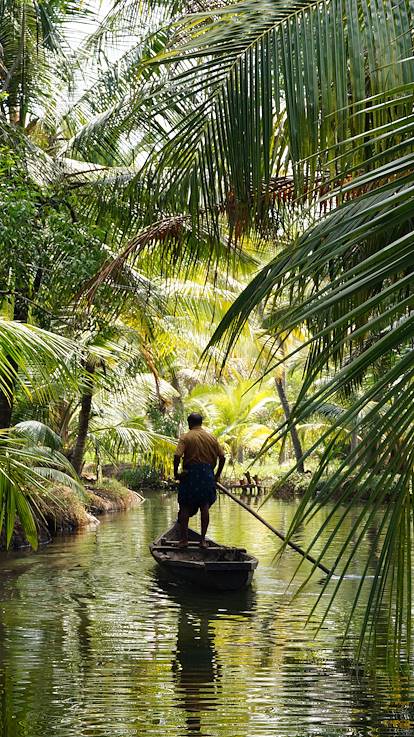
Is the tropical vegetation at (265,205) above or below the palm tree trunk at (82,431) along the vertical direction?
above

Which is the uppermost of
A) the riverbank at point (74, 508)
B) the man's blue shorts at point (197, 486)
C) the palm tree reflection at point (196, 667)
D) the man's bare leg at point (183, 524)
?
the man's blue shorts at point (197, 486)

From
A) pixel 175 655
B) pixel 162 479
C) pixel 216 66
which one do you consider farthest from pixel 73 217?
pixel 162 479

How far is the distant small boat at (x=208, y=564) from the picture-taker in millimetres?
10500

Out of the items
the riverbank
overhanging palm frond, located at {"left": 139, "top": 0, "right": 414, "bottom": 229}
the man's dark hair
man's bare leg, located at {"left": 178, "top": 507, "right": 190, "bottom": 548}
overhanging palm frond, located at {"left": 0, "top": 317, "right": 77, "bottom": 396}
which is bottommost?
the riverbank

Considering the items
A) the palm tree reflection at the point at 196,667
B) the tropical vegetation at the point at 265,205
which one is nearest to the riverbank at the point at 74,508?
the tropical vegetation at the point at 265,205

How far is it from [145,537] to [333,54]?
1484 centimetres

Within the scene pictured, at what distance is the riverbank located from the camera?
16.3 m

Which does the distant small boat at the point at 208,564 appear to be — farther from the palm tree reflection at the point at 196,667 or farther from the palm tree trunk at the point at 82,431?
the palm tree trunk at the point at 82,431

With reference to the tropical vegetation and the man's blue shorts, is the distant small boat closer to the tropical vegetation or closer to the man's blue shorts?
the man's blue shorts

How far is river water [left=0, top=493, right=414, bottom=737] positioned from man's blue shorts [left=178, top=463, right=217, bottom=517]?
1.06 m

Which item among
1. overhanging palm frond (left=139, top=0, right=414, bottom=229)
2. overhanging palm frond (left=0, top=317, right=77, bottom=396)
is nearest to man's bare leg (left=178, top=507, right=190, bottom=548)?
overhanging palm frond (left=0, top=317, right=77, bottom=396)

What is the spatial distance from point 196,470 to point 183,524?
821mm

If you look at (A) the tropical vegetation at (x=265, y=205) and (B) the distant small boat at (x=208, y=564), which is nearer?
(A) the tropical vegetation at (x=265, y=205)

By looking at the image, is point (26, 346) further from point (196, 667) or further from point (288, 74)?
point (196, 667)
